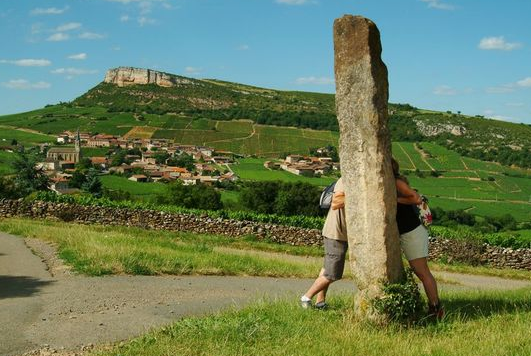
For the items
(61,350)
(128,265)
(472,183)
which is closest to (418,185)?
(472,183)

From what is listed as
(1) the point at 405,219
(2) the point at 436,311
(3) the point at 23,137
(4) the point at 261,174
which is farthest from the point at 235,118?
(2) the point at 436,311

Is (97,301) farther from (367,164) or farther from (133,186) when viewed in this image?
(133,186)

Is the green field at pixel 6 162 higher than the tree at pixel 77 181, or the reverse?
the green field at pixel 6 162

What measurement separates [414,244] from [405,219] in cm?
33

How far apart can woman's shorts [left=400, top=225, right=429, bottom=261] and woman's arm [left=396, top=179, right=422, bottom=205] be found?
0.39 meters

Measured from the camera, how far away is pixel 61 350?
617cm

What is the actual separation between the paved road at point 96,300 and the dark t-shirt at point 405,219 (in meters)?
2.60

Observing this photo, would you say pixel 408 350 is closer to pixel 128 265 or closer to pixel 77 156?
pixel 128 265

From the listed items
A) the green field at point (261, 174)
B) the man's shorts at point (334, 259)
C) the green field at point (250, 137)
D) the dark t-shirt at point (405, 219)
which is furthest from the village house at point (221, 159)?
the dark t-shirt at point (405, 219)

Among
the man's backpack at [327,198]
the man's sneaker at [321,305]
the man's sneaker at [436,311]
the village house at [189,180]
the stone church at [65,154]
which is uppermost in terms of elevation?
the man's backpack at [327,198]

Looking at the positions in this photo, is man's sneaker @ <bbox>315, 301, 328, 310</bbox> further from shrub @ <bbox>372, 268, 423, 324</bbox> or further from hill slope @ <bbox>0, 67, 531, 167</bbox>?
hill slope @ <bbox>0, 67, 531, 167</bbox>

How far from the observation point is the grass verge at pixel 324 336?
5.80 m

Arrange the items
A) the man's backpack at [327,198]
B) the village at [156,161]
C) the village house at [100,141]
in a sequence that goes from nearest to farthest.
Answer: the man's backpack at [327,198] → the village at [156,161] → the village house at [100,141]

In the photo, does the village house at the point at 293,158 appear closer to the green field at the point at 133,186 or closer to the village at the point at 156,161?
the village at the point at 156,161
